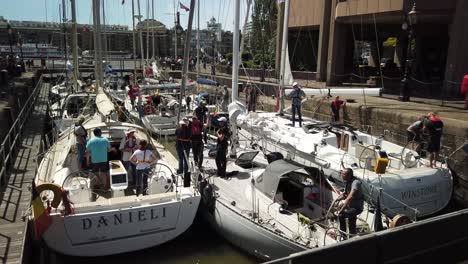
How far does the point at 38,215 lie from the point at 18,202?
2.21m

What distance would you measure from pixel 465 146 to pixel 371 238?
7187mm

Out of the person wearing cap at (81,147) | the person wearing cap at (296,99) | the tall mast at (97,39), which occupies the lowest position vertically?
the person wearing cap at (81,147)

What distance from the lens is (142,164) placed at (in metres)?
8.38

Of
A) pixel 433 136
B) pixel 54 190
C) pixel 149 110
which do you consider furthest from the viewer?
pixel 149 110

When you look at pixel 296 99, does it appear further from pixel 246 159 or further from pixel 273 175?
pixel 273 175

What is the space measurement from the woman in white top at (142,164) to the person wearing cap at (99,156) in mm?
637

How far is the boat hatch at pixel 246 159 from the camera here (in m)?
11.1

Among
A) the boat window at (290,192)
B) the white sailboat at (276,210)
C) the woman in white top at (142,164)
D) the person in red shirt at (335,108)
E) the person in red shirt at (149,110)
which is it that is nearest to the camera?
the white sailboat at (276,210)

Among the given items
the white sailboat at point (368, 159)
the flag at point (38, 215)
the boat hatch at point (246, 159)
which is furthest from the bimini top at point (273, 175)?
the flag at point (38, 215)

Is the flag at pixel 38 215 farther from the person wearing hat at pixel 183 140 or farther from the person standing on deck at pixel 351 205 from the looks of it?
the person standing on deck at pixel 351 205

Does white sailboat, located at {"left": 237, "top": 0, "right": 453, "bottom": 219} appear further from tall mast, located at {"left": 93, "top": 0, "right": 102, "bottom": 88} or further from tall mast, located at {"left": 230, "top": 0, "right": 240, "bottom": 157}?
tall mast, located at {"left": 93, "top": 0, "right": 102, "bottom": 88}

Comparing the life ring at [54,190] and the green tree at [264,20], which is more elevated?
the green tree at [264,20]

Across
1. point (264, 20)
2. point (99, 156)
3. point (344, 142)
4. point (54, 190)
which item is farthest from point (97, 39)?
point (264, 20)

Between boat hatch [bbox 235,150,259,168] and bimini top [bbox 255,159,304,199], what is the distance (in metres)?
2.09
